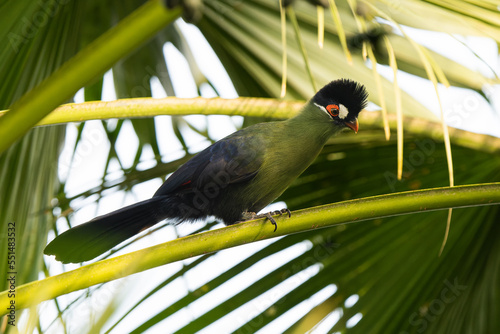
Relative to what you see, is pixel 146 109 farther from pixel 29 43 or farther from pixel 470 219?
pixel 470 219

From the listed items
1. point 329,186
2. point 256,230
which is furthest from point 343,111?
point 256,230

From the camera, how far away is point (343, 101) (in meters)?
1.81

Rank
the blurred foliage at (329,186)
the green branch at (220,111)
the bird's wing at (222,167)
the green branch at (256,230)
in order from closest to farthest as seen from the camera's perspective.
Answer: the green branch at (256,230)
the green branch at (220,111)
the blurred foliage at (329,186)
the bird's wing at (222,167)

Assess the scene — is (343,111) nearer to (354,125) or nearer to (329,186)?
(354,125)

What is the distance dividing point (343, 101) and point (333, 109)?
69 millimetres

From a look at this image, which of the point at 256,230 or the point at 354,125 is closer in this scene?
the point at 256,230

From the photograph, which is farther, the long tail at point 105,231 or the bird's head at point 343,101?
the bird's head at point 343,101

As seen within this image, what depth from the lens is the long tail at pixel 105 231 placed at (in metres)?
1.42

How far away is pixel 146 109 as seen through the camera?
53.1 inches

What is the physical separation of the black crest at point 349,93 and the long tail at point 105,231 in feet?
2.33

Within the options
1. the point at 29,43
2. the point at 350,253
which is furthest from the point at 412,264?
the point at 29,43

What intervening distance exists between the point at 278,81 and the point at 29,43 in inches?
34.3

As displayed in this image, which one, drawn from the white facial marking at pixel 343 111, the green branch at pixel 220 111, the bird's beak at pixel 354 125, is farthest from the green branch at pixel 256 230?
the white facial marking at pixel 343 111

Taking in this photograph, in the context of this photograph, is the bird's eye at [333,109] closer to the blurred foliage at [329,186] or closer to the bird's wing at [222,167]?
the blurred foliage at [329,186]
